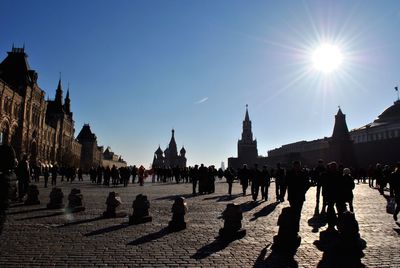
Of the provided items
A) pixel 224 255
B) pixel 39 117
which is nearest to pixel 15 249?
pixel 224 255

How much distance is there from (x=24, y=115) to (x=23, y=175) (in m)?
45.0

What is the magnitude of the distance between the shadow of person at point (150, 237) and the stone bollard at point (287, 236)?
2.71 metres

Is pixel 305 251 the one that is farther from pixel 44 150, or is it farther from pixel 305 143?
pixel 305 143

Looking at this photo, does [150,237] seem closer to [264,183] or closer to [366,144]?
[264,183]

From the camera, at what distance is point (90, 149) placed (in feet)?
386

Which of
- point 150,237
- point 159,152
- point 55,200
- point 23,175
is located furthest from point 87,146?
point 150,237

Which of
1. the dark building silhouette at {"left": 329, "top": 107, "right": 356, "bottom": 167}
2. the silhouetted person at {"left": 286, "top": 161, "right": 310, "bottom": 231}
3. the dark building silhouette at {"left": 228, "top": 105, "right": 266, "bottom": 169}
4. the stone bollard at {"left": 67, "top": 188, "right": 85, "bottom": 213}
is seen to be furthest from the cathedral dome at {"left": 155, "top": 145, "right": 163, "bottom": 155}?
the silhouetted person at {"left": 286, "top": 161, "right": 310, "bottom": 231}

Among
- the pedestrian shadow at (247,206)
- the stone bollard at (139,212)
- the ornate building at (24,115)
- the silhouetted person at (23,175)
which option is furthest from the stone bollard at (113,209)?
the ornate building at (24,115)

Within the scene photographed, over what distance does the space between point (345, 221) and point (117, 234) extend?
17.0 ft

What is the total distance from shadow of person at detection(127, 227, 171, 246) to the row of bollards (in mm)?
251

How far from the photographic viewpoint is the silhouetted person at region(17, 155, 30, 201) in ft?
52.3

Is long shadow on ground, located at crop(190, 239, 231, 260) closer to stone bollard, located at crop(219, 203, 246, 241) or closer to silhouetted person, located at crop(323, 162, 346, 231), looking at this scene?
stone bollard, located at crop(219, 203, 246, 241)

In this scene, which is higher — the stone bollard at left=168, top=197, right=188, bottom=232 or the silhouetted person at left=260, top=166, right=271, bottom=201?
the silhouetted person at left=260, top=166, right=271, bottom=201

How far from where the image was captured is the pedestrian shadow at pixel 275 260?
6379mm
